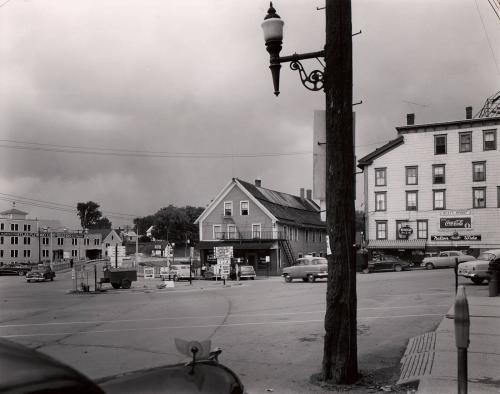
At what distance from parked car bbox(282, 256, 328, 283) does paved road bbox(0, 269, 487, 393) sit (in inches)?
434

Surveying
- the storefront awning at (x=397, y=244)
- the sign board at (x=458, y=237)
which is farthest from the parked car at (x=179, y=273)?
the sign board at (x=458, y=237)

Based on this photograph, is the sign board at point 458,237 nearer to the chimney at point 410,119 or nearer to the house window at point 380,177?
the house window at point 380,177

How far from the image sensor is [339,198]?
6312mm

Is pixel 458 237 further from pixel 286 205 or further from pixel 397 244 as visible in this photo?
pixel 286 205

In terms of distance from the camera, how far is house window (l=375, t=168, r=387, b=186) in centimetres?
4859

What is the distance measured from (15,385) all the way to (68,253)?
114m

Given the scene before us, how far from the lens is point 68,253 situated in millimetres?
109000

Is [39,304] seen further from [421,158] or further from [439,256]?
[421,158]

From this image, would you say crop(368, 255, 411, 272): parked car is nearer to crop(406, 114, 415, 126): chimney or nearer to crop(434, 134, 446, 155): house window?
crop(434, 134, 446, 155): house window

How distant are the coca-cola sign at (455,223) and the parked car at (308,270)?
58.4ft

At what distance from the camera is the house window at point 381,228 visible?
48406mm

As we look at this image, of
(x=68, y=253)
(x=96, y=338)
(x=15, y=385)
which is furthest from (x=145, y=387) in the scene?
(x=68, y=253)

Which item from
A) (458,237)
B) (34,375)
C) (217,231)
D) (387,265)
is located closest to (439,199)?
(458,237)

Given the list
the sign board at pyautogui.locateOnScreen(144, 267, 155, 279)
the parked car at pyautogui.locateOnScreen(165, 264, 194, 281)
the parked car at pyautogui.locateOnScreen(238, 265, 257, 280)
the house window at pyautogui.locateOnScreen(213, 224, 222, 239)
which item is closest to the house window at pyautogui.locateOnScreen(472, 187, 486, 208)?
the parked car at pyautogui.locateOnScreen(238, 265, 257, 280)
